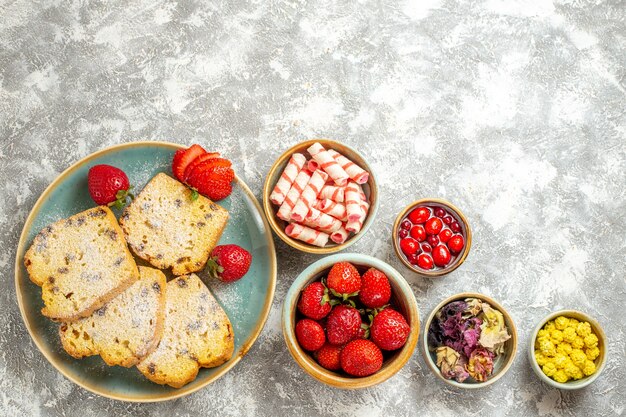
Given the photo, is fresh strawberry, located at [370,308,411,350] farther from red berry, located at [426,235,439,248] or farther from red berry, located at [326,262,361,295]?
red berry, located at [426,235,439,248]

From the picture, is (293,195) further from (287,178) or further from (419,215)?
(419,215)

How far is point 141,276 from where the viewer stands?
238 centimetres

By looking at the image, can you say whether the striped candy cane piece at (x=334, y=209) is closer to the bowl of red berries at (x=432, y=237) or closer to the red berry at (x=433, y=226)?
the bowl of red berries at (x=432, y=237)

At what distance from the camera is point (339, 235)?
2.43 m

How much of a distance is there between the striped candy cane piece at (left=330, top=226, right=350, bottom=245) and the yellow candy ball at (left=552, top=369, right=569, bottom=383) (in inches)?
38.0

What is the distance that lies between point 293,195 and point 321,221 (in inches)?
5.8

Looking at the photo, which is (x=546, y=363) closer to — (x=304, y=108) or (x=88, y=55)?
(x=304, y=108)

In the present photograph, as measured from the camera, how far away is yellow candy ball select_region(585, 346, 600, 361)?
2469 mm

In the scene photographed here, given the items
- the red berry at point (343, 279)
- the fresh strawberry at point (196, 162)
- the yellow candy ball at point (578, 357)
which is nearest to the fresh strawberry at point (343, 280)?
the red berry at point (343, 279)

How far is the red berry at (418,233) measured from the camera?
252cm

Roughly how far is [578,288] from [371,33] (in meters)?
1.38

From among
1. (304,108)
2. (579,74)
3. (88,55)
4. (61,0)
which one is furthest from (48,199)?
(579,74)

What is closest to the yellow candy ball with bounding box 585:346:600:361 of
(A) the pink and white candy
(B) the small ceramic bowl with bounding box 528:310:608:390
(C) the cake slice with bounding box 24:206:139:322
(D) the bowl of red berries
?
(B) the small ceramic bowl with bounding box 528:310:608:390

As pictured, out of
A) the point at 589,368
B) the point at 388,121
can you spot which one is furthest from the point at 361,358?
the point at 388,121
